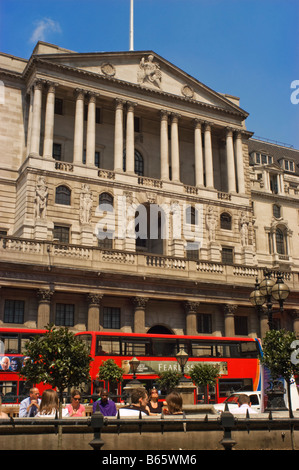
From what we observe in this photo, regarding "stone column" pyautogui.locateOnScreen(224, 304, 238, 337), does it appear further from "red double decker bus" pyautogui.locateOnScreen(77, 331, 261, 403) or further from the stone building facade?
"red double decker bus" pyautogui.locateOnScreen(77, 331, 261, 403)

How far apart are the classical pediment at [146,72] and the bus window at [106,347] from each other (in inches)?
944

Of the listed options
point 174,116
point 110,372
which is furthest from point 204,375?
point 174,116

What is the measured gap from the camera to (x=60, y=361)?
57.6 feet

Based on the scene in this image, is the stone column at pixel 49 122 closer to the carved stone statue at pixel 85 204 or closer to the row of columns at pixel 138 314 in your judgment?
the carved stone statue at pixel 85 204

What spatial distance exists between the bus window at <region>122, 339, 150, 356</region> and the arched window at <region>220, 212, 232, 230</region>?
1973 centimetres

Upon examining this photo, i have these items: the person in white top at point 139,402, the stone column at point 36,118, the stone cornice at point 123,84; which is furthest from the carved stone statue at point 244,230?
the person in white top at point 139,402

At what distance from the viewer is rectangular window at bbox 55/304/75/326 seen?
121 ft

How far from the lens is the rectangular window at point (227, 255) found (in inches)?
1827

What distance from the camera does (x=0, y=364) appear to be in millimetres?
26547

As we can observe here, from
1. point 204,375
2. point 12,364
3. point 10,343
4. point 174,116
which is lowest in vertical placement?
point 204,375

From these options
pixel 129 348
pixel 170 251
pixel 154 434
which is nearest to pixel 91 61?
pixel 170 251

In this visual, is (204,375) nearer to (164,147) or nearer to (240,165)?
(164,147)

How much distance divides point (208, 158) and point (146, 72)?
30.6 feet
